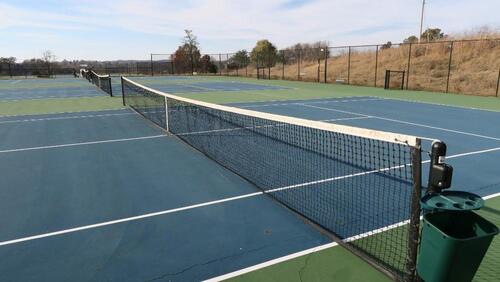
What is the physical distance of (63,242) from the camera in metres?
4.71

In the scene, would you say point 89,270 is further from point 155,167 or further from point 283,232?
point 155,167

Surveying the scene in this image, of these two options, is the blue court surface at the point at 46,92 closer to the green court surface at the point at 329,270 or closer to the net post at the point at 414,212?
the green court surface at the point at 329,270

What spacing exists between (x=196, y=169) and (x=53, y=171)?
114 inches

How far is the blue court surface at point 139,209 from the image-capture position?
423 centimetres

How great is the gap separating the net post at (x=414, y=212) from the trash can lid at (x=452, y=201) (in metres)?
0.23

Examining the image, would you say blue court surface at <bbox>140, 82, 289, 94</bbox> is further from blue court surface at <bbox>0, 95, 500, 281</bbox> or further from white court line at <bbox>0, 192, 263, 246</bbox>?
white court line at <bbox>0, 192, 263, 246</bbox>

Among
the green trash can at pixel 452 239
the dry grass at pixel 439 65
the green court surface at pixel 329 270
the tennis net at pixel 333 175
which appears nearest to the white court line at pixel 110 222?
the tennis net at pixel 333 175

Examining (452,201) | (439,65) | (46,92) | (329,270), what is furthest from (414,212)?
(439,65)

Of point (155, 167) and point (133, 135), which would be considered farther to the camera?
point (133, 135)

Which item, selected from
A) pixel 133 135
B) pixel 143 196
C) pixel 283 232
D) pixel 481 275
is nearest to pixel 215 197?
pixel 143 196

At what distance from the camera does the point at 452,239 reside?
283 centimetres

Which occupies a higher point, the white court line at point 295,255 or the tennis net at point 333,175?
the tennis net at point 333,175

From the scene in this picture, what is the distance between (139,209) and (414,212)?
3.90m

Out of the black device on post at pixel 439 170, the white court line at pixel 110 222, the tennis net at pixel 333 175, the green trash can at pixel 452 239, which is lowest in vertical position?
the white court line at pixel 110 222
